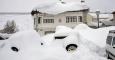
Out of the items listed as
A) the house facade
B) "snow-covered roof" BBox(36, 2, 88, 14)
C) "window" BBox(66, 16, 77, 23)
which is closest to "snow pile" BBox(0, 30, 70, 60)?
"snow-covered roof" BBox(36, 2, 88, 14)

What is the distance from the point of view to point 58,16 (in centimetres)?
1655

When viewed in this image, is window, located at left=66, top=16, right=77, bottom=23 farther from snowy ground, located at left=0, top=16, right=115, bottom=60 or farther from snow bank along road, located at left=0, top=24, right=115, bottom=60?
snow bank along road, located at left=0, top=24, right=115, bottom=60

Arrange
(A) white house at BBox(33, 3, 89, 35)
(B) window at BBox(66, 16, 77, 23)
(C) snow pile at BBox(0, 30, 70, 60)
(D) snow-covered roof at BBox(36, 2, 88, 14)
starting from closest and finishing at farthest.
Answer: (C) snow pile at BBox(0, 30, 70, 60) < (D) snow-covered roof at BBox(36, 2, 88, 14) < (A) white house at BBox(33, 3, 89, 35) < (B) window at BBox(66, 16, 77, 23)

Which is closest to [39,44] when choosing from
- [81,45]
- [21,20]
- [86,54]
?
[86,54]

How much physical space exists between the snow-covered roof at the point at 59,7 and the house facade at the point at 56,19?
0.95 feet

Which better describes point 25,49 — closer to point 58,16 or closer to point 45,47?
point 45,47

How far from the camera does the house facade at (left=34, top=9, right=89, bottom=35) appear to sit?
1634 cm

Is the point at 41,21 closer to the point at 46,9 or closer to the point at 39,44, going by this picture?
the point at 46,9

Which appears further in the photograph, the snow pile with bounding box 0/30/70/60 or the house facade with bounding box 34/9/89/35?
the house facade with bounding box 34/9/89/35

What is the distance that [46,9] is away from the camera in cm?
1614

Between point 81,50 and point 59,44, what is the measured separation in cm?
108

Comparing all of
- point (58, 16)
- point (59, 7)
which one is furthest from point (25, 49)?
point (58, 16)

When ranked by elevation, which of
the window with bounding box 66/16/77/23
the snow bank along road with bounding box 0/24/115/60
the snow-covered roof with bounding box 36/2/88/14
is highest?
the snow-covered roof with bounding box 36/2/88/14

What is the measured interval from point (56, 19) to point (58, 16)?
0.80 feet
